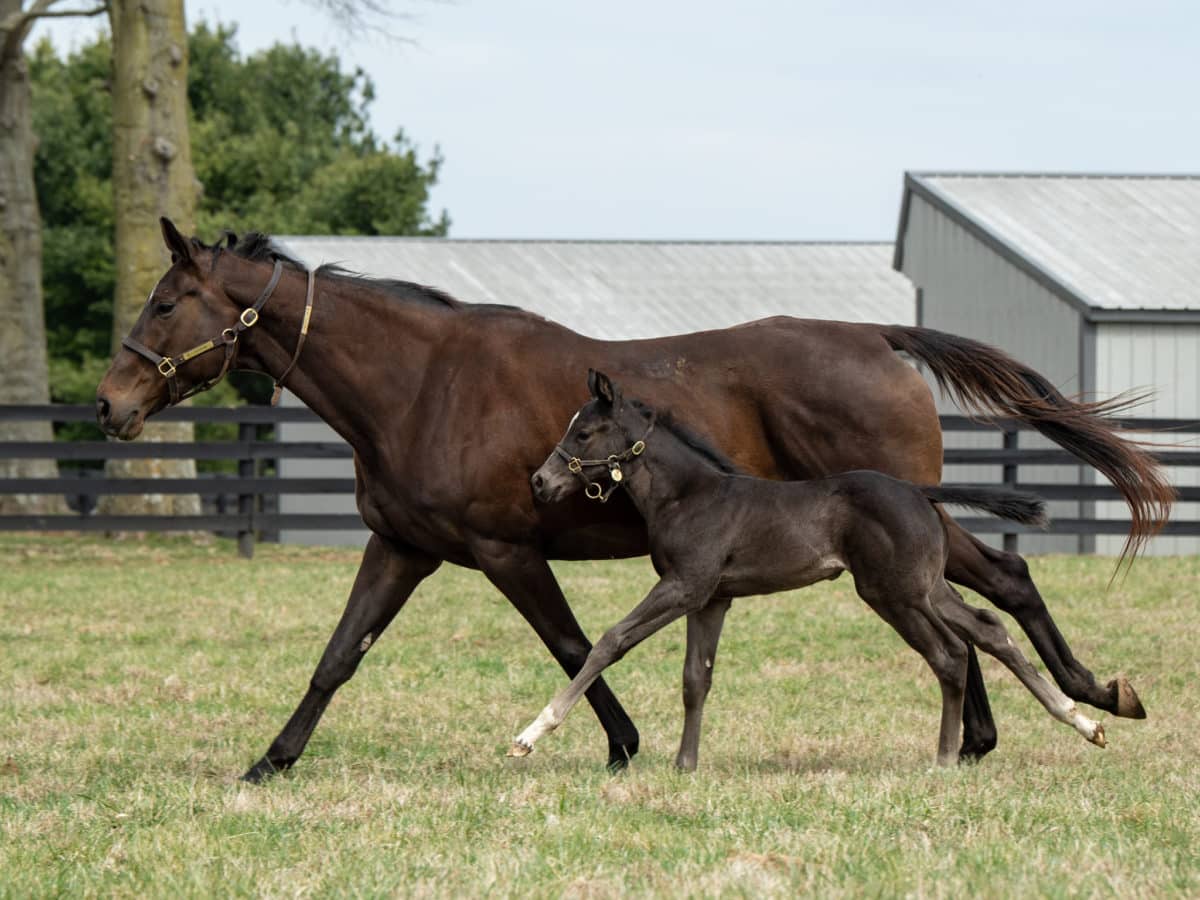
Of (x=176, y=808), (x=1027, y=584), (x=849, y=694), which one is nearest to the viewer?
(x=176, y=808)

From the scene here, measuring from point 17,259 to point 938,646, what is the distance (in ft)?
61.8

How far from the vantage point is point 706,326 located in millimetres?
26750

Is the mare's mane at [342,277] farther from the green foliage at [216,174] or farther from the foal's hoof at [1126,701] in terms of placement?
the green foliage at [216,174]

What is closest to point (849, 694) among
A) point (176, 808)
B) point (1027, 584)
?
point (1027, 584)

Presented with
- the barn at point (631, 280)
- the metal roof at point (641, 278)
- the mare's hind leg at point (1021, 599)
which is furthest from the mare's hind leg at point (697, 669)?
the metal roof at point (641, 278)

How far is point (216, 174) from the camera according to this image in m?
38.8

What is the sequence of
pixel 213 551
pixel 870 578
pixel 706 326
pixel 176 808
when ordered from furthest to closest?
1. pixel 706 326
2. pixel 213 551
3. pixel 870 578
4. pixel 176 808

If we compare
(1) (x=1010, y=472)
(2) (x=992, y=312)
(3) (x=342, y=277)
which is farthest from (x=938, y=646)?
(2) (x=992, y=312)

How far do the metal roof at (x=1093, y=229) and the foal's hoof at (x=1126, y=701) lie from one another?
1374cm

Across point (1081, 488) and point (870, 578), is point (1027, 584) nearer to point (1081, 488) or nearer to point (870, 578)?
point (870, 578)

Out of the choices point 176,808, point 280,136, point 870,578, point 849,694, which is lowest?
point 849,694

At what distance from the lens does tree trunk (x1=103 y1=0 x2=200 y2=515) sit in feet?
64.1

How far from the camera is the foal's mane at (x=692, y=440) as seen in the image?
244 inches

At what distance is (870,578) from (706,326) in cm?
2089
